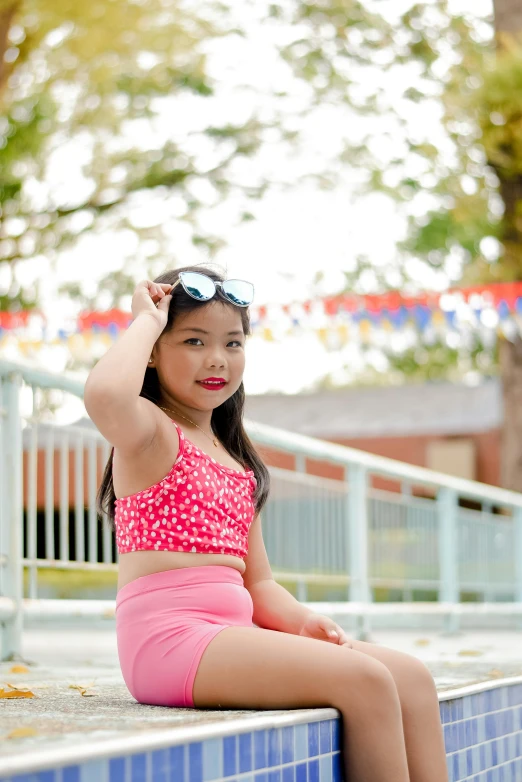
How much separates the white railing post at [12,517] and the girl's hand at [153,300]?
191 centimetres

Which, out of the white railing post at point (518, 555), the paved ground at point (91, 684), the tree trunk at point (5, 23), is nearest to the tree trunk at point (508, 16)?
the tree trunk at point (5, 23)

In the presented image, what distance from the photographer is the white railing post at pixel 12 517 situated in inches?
184

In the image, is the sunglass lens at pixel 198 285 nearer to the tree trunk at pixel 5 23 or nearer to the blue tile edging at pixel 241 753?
the blue tile edging at pixel 241 753

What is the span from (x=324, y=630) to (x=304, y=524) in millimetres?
4263

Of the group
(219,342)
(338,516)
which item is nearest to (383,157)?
(338,516)

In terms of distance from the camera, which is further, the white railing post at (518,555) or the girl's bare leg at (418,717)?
the white railing post at (518,555)

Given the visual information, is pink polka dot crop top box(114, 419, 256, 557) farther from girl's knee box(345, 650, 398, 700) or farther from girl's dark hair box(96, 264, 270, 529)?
girl's knee box(345, 650, 398, 700)

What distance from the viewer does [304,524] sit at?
7.07m

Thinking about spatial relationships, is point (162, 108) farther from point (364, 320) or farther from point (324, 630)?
point (324, 630)

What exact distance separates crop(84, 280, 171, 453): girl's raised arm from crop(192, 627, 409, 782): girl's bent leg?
480 mm

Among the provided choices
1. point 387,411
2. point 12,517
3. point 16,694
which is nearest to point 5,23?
point 12,517

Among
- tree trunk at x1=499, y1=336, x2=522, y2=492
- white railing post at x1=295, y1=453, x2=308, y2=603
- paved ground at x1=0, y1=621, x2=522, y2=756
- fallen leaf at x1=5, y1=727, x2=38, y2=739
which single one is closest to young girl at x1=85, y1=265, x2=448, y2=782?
paved ground at x1=0, y1=621, x2=522, y2=756

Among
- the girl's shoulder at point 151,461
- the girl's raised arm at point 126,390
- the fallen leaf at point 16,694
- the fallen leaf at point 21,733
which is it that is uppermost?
the girl's raised arm at point 126,390

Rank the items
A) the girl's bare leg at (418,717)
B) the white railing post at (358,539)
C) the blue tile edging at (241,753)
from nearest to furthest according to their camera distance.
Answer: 1. the blue tile edging at (241,753)
2. the girl's bare leg at (418,717)
3. the white railing post at (358,539)
